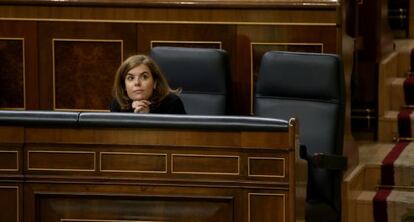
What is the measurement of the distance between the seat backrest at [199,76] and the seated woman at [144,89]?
0.35 meters

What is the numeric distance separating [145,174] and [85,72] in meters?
1.78

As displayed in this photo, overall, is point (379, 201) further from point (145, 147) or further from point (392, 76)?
point (145, 147)

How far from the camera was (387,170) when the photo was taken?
193 inches

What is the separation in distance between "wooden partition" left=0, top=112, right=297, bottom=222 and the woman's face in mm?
732

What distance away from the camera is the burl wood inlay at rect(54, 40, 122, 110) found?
5.00 meters

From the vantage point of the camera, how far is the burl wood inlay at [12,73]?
16.6 ft

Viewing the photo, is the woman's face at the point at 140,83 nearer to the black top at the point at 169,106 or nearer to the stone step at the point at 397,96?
the black top at the point at 169,106

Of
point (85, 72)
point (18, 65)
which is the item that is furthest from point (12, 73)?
point (85, 72)

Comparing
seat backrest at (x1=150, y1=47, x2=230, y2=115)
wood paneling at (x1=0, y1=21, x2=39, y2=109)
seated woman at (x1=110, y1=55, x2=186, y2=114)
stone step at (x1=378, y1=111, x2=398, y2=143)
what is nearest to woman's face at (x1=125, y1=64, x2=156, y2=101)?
seated woman at (x1=110, y1=55, x2=186, y2=114)

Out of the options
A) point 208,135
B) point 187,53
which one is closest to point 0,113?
point 208,135

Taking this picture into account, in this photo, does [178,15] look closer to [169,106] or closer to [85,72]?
[85,72]

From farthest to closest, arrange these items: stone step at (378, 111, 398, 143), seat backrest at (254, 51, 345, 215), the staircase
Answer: stone step at (378, 111, 398, 143) < the staircase < seat backrest at (254, 51, 345, 215)

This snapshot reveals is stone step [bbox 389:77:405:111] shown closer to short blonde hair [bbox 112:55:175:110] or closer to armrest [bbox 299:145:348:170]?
armrest [bbox 299:145:348:170]

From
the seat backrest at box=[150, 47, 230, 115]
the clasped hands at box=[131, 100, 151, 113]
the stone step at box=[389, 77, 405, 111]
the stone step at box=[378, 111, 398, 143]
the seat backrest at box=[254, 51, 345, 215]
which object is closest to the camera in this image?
the clasped hands at box=[131, 100, 151, 113]
